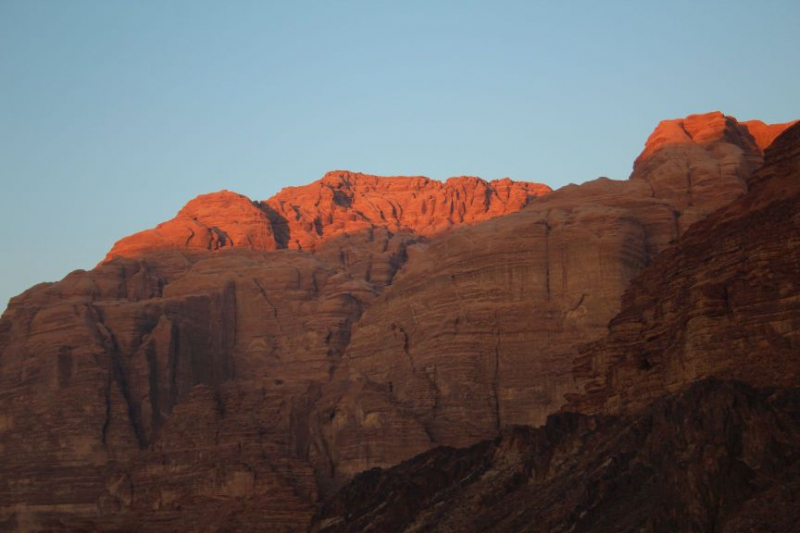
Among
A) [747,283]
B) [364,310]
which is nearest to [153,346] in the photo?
[364,310]

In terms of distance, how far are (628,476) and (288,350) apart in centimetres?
6727

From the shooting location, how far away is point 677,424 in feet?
188

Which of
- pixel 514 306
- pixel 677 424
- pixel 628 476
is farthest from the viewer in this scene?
pixel 514 306

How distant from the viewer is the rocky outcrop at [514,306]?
100m

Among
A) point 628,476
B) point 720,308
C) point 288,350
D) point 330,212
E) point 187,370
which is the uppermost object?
point 330,212

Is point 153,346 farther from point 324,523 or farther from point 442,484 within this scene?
point 442,484

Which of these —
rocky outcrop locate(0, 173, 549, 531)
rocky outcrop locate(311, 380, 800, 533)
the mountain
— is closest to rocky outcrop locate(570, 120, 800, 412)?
the mountain

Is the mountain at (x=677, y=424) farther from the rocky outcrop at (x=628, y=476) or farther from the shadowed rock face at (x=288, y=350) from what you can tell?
the shadowed rock face at (x=288, y=350)

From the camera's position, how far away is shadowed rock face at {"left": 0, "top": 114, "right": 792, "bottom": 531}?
10162 cm

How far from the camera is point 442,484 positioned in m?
81.4

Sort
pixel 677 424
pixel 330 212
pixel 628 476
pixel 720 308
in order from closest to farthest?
pixel 677 424 → pixel 628 476 → pixel 720 308 → pixel 330 212

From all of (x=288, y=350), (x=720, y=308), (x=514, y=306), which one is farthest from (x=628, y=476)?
(x=288, y=350)

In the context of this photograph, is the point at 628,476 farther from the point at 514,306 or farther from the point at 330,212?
the point at 330,212

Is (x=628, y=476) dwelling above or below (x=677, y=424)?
below
